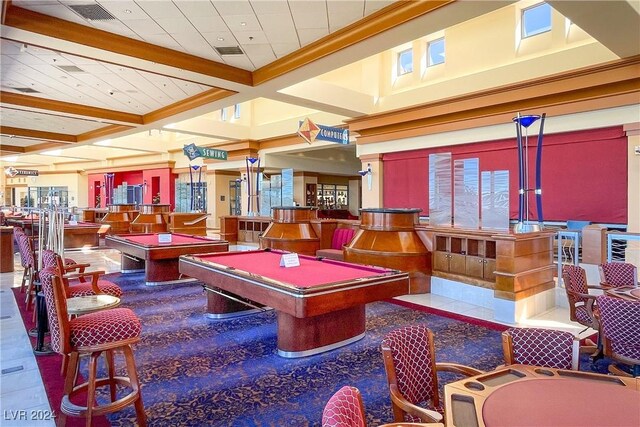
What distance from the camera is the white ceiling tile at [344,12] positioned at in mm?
4680

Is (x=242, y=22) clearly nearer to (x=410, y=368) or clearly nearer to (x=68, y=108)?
(x=410, y=368)

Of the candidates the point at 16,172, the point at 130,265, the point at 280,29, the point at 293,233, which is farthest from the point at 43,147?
the point at 280,29

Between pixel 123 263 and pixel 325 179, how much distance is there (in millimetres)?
11904

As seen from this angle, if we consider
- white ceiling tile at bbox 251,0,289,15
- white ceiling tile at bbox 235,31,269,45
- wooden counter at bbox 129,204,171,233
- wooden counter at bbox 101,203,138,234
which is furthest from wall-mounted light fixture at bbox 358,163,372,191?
wooden counter at bbox 101,203,138,234

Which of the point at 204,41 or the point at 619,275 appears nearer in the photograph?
the point at 619,275

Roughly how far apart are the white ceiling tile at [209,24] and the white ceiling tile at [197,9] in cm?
9

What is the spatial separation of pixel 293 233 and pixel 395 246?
121 inches

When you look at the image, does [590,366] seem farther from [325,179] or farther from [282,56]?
[325,179]

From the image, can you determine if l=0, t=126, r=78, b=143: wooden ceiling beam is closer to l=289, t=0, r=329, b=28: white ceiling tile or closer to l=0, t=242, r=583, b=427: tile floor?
l=0, t=242, r=583, b=427: tile floor

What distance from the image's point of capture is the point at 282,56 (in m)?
6.39

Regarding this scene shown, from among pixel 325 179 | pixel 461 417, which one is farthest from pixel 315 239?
pixel 325 179

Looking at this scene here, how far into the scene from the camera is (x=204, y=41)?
18.8 ft

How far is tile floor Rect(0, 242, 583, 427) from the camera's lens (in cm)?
272

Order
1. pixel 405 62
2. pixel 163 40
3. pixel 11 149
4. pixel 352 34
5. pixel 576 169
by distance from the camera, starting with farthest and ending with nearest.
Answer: pixel 11 149 < pixel 405 62 < pixel 576 169 < pixel 163 40 < pixel 352 34
